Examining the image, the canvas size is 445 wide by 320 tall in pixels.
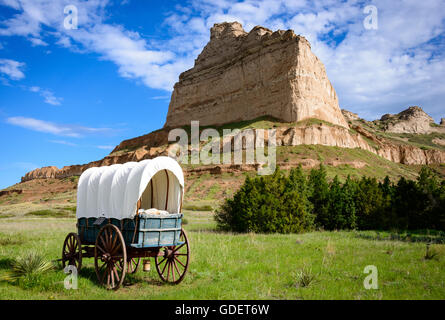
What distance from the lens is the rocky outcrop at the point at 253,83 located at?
7906 centimetres

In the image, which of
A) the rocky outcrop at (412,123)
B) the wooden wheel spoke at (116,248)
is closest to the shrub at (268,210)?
the wooden wheel spoke at (116,248)

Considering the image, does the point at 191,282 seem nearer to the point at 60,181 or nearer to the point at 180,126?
the point at 180,126

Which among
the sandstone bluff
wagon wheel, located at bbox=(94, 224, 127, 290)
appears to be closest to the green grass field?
wagon wheel, located at bbox=(94, 224, 127, 290)

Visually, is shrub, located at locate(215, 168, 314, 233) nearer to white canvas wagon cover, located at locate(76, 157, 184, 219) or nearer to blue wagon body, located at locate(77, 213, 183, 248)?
white canvas wagon cover, located at locate(76, 157, 184, 219)

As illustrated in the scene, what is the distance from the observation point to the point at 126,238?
315 inches

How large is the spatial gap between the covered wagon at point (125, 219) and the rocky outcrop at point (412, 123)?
140m

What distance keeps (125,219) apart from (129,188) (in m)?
0.80

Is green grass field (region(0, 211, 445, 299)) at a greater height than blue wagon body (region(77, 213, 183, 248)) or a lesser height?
lesser

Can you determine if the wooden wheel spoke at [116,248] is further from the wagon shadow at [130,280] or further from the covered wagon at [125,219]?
the wagon shadow at [130,280]

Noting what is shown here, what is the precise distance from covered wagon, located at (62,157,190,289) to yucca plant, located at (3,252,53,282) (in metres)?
0.92

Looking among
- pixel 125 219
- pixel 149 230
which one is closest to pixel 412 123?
pixel 149 230

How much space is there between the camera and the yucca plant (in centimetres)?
802

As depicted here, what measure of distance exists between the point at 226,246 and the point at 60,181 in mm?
104149
